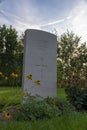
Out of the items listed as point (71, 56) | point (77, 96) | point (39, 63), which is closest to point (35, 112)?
point (39, 63)

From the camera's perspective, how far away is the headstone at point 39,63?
23.1ft

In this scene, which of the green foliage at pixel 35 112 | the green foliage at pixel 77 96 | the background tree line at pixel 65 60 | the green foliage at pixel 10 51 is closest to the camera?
the green foliage at pixel 35 112

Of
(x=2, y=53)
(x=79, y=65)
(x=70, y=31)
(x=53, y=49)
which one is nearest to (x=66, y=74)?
(x=79, y=65)

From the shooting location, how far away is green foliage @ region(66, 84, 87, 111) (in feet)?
23.7

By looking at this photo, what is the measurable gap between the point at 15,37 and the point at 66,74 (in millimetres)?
10242

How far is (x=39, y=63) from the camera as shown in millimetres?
7297

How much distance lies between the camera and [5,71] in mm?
Answer: 27000

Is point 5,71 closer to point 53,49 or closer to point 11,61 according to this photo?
point 11,61

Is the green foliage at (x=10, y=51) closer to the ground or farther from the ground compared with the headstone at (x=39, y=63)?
farther from the ground

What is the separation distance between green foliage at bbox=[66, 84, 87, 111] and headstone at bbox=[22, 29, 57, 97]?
1.74ft

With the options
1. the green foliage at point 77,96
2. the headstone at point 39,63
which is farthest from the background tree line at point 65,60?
the green foliage at point 77,96

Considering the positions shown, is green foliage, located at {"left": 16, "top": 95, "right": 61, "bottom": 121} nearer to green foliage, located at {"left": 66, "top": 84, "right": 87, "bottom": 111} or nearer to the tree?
green foliage, located at {"left": 66, "top": 84, "right": 87, "bottom": 111}

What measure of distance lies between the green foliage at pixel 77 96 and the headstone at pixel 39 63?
0.53 metres

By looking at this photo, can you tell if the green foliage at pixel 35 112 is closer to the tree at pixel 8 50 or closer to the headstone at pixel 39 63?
the headstone at pixel 39 63
